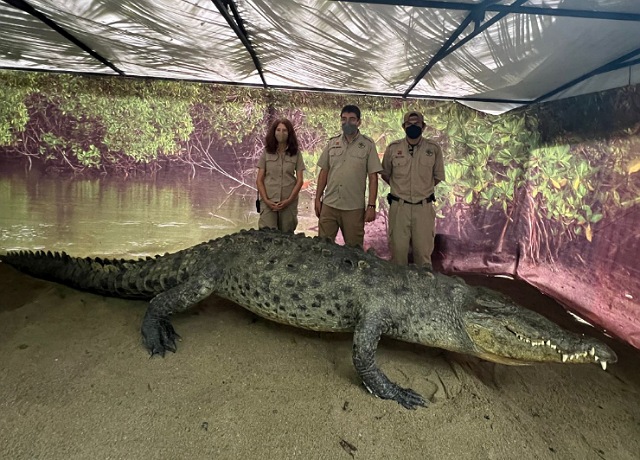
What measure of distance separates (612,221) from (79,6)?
578 cm

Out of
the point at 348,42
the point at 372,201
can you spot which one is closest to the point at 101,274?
the point at 372,201

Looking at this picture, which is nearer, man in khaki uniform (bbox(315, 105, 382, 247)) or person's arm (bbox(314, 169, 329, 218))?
man in khaki uniform (bbox(315, 105, 382, 247))

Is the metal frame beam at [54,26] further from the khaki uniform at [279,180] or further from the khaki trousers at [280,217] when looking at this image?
the khaki trousers at [280,217]

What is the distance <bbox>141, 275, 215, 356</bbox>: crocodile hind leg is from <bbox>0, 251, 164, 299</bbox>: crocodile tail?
11.8 inches

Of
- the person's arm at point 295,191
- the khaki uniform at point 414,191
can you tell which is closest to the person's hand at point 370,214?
the khaki uniform at point 414,191

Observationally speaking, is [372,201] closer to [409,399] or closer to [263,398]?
[409,399]

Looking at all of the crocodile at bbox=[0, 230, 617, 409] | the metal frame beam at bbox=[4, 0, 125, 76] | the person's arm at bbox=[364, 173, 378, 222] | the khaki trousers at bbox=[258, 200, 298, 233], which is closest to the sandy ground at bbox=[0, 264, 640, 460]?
the crocodile at bbox=[0, 230, 617, 409]

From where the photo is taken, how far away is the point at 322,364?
2801mm

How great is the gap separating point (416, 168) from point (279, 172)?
1623mm

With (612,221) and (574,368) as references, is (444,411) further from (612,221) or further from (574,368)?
(612,221)

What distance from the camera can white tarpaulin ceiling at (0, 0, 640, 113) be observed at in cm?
278

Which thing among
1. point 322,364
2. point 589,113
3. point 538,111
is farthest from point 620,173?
point 322,364

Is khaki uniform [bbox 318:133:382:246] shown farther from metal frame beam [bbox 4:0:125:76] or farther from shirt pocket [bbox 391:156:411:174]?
metal frame beam [bbox 4:0:125:76]

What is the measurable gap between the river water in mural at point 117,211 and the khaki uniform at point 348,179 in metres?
1.73
